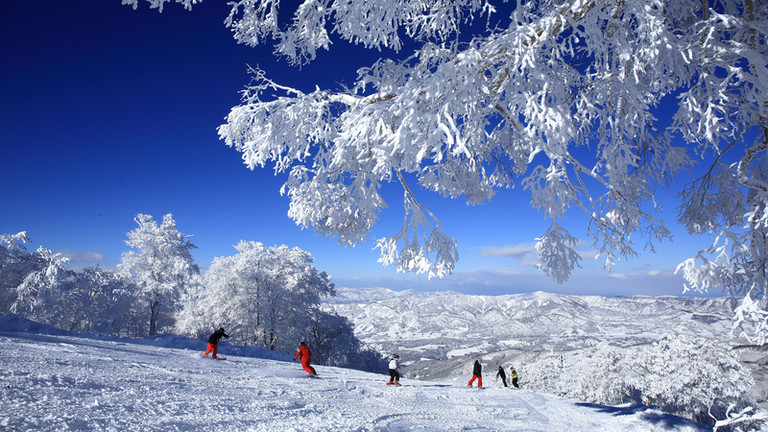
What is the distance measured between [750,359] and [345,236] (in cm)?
4430

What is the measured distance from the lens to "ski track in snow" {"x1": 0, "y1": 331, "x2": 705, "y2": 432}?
3.62 m

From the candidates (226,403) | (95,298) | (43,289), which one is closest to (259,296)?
(43,289)

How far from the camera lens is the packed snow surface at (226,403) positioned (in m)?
3.63

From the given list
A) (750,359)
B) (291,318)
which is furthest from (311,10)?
(750,359)

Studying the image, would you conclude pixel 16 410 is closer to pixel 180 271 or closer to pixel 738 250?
pixel 738 250

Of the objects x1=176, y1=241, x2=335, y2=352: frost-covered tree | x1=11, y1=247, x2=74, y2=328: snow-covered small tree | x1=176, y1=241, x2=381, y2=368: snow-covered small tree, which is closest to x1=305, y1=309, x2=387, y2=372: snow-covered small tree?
x1=176, y1=241, x2=381, y2=368: snow-covered small tree

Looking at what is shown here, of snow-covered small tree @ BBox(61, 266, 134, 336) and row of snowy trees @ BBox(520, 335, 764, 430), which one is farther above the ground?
snow-covered small tree @ BBox(61, 266, 134, 336)

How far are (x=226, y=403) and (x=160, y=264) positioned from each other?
21.7 metres

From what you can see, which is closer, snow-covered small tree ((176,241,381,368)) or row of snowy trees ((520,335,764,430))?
row of snowy trees ((520,335,764,430))

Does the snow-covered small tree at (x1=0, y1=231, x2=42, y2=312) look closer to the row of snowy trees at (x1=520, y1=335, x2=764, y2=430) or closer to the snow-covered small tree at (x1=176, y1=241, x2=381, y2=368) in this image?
the snow-covered small tree at (x1=176, y1=241, x2=381, y2=368)

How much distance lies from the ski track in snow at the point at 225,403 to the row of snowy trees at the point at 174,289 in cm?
1460

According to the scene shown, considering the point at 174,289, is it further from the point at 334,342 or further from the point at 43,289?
the point at 334,342

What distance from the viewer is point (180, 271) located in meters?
22.5

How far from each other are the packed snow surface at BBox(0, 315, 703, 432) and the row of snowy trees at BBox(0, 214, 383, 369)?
13.3 metres
